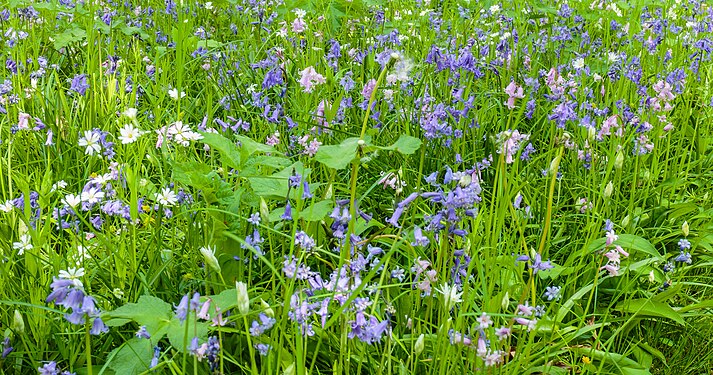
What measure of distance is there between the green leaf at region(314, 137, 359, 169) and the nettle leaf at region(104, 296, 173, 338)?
0.40 metres

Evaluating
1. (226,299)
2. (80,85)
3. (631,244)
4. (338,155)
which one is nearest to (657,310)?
(631,244)

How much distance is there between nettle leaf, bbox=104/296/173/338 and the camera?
49.8 inches

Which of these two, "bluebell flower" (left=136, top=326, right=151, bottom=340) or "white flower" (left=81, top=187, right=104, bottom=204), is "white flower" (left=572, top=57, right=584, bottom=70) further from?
"bluebell flower" (left=136, top=326, right=151, bottom=340)

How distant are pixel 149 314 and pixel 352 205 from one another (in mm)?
423

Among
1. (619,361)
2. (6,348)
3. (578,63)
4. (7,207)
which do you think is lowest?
(619,361)

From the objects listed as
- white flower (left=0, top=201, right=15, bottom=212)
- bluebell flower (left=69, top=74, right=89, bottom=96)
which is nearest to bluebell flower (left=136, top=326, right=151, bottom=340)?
white flower (left=0, top=201, right=15, bottom=212)

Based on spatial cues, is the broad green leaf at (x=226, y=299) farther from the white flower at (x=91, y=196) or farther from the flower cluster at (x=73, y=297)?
the white flower at (x=91, y=196)

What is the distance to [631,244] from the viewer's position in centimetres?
186

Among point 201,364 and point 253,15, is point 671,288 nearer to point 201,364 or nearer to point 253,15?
point 201,364

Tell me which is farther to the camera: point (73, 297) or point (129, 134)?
point (129, 134)

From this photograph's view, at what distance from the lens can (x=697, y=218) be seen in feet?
7.68

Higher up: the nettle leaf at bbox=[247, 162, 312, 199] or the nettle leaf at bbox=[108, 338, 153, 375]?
the nettle leaf at bbox=[247, 162, 312, 199]

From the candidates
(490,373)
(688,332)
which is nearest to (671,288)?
(688,332)

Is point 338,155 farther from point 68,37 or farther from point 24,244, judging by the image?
point 68,37
